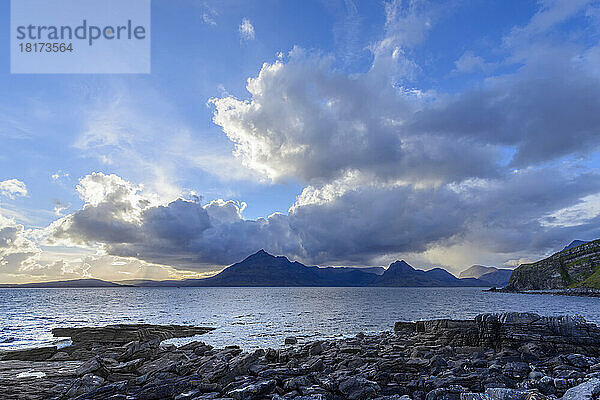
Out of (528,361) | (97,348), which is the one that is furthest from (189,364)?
(528,361)

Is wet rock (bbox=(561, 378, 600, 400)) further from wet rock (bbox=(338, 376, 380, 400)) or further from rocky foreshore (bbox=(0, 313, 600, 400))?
wet rock (bbox=(338, 376, 380, 400))

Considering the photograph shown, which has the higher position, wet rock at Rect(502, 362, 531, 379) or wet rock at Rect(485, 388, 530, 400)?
wet rock at Rect(485, 388, 530, 400)

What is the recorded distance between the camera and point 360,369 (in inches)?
1033

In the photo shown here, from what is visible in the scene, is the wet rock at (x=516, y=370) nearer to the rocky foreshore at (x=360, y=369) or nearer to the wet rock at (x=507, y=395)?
the rocky foreshore at (x=360, y=369)

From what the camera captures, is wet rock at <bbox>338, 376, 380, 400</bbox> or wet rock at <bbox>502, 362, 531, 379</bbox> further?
wet rock at <bbox>502, 362, 531, 379</bbox>

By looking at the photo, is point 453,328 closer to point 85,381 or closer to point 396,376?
point 396,376

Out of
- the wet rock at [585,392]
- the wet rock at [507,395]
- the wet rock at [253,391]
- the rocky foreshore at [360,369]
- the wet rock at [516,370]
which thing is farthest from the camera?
the wet rock at [516,370]

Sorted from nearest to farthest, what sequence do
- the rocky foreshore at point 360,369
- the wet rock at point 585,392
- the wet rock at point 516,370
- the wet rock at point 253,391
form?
1. the wet rock at point 585,392
2. the wet rock at point 253,391
3. the rocky foreshore at point 360,369
4. the wet rock at point 516,370

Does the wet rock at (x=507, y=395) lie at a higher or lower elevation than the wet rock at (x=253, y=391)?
higher

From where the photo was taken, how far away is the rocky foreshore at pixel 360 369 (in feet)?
67.1

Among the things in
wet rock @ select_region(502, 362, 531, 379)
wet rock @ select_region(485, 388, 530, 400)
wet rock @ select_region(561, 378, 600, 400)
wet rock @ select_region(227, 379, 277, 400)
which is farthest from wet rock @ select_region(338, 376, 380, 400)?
wet rock @ select_region(502, 362, 531, 379)

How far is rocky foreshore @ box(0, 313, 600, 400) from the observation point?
67.1ft

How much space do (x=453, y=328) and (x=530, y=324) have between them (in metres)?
8.42

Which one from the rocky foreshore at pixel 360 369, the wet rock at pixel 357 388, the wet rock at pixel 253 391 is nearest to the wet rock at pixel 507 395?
the rocky foreshore at pixel 360 369
